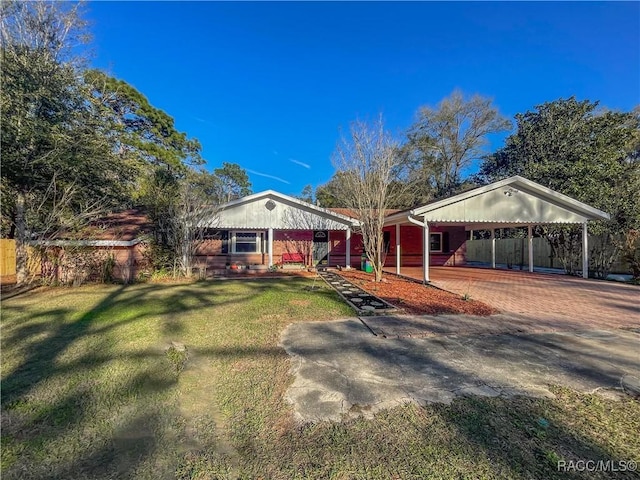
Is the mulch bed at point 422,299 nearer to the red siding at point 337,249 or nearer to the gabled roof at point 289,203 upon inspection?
the gabled roof at point 289,203

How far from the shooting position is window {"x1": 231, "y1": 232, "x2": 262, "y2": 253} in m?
16.0

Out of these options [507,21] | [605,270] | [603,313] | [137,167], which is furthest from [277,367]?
[605,270]

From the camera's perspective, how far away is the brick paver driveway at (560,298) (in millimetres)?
6500

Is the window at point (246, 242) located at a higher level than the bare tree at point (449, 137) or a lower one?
lower

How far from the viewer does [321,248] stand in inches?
674

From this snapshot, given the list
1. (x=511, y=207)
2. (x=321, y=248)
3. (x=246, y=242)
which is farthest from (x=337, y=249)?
(x=511, y=207)

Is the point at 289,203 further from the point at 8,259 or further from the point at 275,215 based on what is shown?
the point at 8,259

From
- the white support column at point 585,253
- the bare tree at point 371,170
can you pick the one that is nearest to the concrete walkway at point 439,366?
the bare tree at point 371,170

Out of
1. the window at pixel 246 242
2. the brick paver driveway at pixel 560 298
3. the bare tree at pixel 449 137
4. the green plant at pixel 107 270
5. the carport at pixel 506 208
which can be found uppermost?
the bare tree at pixel 449 137

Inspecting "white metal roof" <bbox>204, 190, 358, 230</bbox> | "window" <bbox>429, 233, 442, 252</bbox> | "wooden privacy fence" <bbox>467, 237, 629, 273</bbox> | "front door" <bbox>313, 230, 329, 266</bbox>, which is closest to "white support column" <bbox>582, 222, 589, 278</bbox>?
"wooden privacy fence" <bbox>467, 237, 629, 273</bbox>

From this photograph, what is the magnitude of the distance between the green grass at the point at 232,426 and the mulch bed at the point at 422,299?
370 cm

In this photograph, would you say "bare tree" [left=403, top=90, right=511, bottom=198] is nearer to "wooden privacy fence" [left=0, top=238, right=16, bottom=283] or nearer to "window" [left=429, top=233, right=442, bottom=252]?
"window" [left=429, top=233, right=442, bottom=252]

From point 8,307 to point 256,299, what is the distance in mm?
5992

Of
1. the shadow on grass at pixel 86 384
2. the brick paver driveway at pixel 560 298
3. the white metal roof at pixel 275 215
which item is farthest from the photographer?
the white metal roof at pixel 275 215
